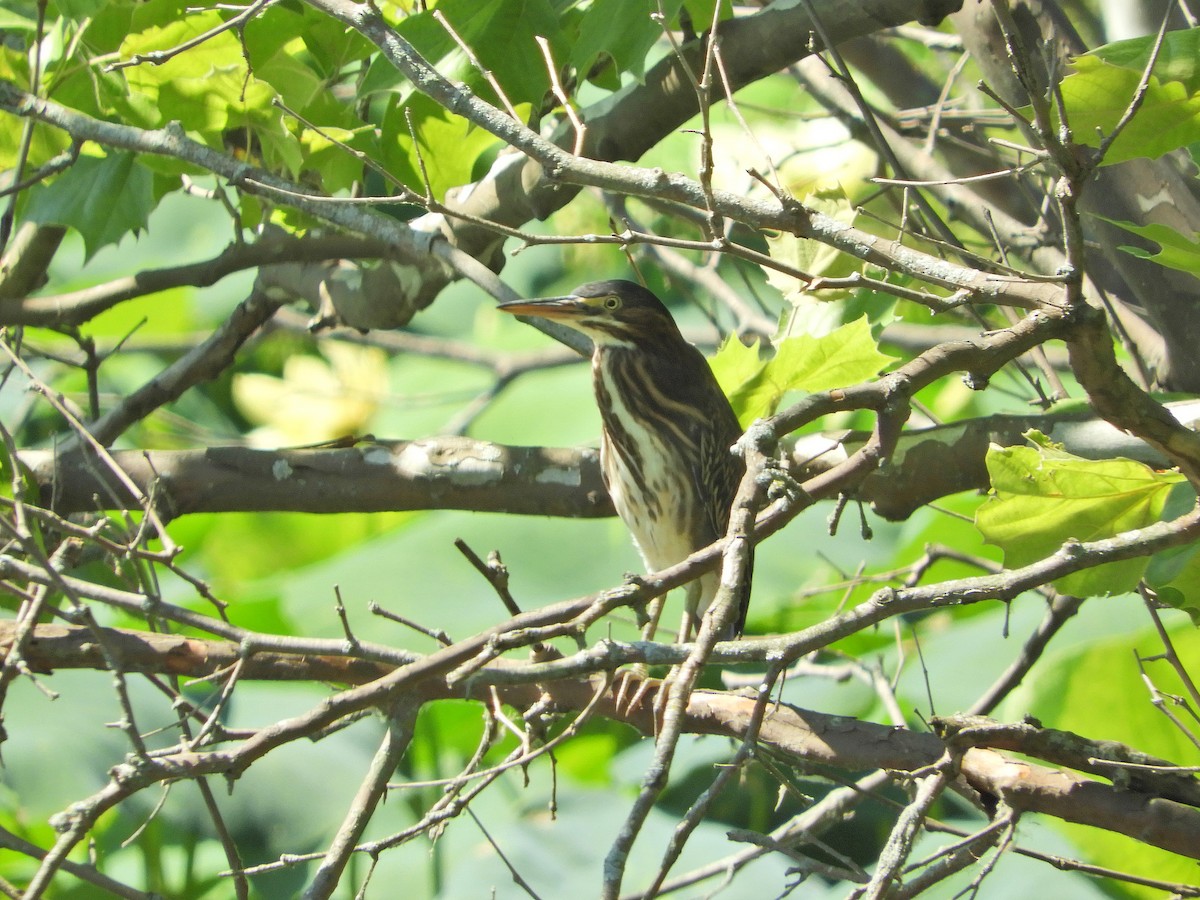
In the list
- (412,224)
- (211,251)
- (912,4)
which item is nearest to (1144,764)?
(912,4)

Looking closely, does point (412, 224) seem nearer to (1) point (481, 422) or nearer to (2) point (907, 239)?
(2) point (907, 239)

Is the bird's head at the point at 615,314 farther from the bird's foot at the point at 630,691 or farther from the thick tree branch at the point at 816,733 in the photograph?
the thick tree branch at the point at 816,733

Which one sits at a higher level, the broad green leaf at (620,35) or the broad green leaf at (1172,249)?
the broad green leaf at (620,35)

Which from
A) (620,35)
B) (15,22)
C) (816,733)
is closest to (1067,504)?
(816,733)

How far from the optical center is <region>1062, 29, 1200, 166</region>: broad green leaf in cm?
130

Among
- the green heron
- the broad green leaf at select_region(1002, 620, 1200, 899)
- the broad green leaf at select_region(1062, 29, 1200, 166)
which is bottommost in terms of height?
the broad green leaf at select_region(1002, 620, 1200, 899)

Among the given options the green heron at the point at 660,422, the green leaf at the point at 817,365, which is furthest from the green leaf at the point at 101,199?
the green leaf at the point at 817,365

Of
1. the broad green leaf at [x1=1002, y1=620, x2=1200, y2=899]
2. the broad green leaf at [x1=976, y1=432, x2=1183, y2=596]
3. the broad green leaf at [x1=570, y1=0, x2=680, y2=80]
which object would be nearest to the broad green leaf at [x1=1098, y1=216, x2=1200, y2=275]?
the broad green leaf at [x1=976, y1=432, x2=1183, y2=596]

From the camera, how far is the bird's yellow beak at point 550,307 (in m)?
2.28

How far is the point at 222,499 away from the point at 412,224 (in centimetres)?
64

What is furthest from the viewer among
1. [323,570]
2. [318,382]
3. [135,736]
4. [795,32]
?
[318,382]

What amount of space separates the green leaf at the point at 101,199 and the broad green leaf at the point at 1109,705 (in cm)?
206

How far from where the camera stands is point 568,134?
7.56 feet

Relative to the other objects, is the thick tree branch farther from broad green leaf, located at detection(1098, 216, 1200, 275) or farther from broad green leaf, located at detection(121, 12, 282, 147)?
broad green leaf, located at detection(121, 12, 282, 147)
